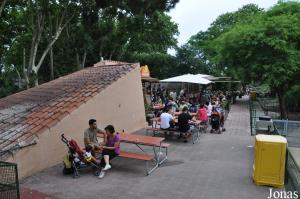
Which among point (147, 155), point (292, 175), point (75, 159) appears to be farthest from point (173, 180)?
point (292, 175)

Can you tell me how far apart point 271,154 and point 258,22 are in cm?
1195

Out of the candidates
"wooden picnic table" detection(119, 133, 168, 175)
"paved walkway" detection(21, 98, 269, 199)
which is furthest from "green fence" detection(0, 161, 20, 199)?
"wooden picnic table" detection(119, 133, 168, 175)

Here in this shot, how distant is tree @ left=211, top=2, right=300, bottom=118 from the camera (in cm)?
1647

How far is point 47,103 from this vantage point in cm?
1142

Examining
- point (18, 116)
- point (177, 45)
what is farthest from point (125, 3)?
point (177, 45)

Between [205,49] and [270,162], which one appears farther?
[205,49]

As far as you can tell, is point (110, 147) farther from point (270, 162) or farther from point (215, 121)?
point (215, 121)

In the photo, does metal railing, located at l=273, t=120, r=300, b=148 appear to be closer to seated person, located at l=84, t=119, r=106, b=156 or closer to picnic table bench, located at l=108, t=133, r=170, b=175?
picnic table bench, located at l=108, t=133, r=170, b=175

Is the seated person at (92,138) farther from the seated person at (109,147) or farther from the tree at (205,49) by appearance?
the tree at (205,49)

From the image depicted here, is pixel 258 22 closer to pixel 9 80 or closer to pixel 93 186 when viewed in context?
pixel 93 186

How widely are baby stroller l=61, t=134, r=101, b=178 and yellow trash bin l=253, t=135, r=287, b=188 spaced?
12.8 feet

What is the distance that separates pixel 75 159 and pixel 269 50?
11841mm

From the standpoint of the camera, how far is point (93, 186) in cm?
794

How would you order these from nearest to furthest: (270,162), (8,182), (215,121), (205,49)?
(8,182)
(270,162)
(215,121)
(205,49)
